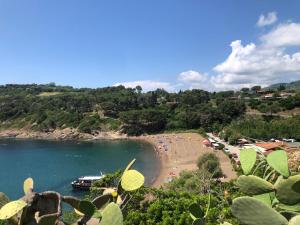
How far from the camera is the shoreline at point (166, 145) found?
45794 mm

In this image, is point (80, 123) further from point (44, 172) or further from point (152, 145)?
point (44, 172)

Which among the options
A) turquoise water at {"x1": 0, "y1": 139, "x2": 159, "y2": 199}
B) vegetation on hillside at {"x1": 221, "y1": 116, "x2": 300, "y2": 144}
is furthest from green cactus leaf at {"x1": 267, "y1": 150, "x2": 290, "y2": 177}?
vegetation on hillside at {"x1": 221, "y1": 116, "x2": 300, "y2": 144}

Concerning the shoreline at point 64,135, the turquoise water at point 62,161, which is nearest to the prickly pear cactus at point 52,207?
the turquoise water at point 62,161

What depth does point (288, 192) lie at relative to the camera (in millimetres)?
1863

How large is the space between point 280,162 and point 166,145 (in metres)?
64.8

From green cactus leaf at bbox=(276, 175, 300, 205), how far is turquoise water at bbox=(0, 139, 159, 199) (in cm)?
3699

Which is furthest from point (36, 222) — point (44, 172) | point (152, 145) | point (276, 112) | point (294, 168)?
point (276, 112)

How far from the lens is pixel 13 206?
190 cm

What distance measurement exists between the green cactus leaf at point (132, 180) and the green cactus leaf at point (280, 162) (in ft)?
2.44

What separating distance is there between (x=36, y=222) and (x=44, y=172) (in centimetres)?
4864

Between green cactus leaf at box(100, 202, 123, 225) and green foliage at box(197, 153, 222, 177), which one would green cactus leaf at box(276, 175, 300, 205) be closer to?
green cactus leaf at box(100, 202, 123, 225)

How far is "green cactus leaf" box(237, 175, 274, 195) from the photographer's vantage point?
199cm

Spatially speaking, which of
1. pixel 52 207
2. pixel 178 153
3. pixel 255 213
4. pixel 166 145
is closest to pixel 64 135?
pixel 166 145

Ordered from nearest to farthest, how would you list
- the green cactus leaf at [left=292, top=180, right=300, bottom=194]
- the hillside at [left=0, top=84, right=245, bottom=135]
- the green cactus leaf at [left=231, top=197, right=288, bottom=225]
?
the green cactus leaf at [left=231, top=197, right=288, bottom=225] < the green cactus leaf at [left=292, top=180, right=300, bottom=194] < the hillside at [left=0, top=84, right=245, bottom=135]
